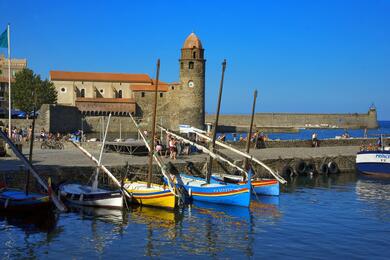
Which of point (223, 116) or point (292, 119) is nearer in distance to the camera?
point (223, 116)

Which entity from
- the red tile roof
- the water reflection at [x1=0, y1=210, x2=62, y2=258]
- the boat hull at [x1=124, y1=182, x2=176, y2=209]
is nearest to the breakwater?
the boat hull at [x1=124, y1=182, x2=176, y2=209]

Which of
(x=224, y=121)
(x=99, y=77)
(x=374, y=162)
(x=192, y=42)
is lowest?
(x=374, y=162)

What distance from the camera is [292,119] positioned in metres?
137

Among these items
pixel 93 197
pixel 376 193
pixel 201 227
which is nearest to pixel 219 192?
pixel 201 227

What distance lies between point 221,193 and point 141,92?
247 feet

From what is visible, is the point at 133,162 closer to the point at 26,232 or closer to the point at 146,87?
the point at 26,232

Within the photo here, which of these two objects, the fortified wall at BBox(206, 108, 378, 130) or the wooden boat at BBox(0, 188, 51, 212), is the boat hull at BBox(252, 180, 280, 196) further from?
the fortified wall at BBox(206, 108, 378, 130)

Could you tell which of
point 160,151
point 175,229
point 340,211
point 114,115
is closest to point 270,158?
point 160,151

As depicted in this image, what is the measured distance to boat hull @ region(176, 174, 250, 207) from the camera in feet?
71.3

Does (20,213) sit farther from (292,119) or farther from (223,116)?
(292,119)

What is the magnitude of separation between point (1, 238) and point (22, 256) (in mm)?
2071

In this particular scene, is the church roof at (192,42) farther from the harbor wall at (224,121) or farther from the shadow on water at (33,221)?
the shadow on water at (33,221)

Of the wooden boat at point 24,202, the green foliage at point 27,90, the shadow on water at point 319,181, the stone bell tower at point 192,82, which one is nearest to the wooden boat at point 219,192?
the shadow on water at point 319,181

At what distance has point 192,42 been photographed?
72500 millimetres
